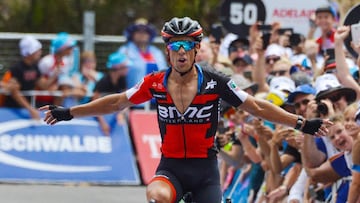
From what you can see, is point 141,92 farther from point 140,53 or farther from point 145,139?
point 140,53

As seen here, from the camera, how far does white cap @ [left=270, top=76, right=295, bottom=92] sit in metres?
14.3

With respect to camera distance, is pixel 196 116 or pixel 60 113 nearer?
pixel 196 116

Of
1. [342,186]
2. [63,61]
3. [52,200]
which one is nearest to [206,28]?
[63,61]

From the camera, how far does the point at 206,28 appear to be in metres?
26.7

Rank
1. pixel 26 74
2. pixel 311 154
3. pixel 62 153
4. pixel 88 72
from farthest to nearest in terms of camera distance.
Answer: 1. pixel 88 72
2. pixel 26 74
3. pixel 62 153
4. pixel 311 154

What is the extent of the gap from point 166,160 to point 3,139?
9661 mm

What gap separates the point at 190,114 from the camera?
10.6 m

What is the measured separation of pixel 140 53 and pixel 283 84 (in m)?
6.75

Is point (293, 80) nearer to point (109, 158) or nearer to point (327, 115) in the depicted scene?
point (327, 115)

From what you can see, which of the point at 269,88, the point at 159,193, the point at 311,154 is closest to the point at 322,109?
the point at 311,154

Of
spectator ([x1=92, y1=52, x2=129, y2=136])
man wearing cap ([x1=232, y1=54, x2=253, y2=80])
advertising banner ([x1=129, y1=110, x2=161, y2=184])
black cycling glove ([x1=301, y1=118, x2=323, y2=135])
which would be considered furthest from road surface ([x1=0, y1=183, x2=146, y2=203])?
black cycling glove ([x1=301, y1=118, x2=323, y2=135])

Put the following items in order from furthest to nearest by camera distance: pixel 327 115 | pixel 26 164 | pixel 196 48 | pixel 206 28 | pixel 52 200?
1. pixel 206 28
2. pixel 26 164
3. pixel 52 200
4. pixel 327 115
5. pixel 196 48

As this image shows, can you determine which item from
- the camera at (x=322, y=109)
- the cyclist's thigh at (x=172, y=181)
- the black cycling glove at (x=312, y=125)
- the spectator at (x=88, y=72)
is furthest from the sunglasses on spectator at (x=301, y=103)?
the spectator at (x=88, y=72)

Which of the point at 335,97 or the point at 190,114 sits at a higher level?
the point at 190,114
